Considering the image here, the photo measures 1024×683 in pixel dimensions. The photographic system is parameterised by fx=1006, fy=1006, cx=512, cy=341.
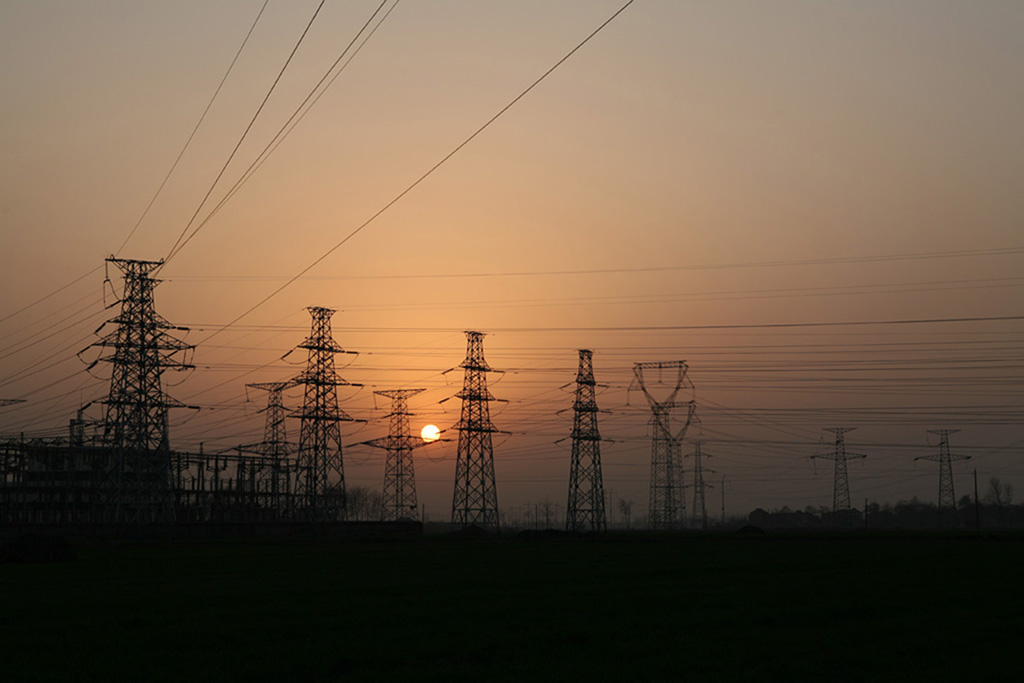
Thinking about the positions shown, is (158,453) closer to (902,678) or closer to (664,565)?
(664,565)

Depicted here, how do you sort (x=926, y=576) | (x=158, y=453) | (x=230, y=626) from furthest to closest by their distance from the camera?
(x=158, y=453)
(x=926, y=576)
(x=230, y=626)

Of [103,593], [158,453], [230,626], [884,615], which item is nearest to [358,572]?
[103,593]

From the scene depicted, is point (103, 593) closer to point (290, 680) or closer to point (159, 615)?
point (159, 615)

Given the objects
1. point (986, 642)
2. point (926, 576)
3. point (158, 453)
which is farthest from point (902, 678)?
point (158, 453)

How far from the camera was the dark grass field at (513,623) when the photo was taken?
60.0ft

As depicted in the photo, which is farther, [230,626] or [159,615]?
[159,615]

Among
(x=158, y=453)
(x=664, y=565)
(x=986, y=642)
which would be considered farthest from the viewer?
(x=158, y=453)

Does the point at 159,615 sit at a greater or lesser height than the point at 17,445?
lesser

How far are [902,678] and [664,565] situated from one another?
26.7m

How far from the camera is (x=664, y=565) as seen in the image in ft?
145

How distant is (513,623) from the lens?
78.5 feet

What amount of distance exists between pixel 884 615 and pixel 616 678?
11822mm

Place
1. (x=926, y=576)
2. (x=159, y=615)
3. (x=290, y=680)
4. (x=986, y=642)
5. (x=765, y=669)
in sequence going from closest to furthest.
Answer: (x=290, y=680)
(x=765, y=669)
(x=986, y=642)
(x=159, y=615)
(x=926, y=576)

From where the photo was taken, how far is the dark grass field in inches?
720
